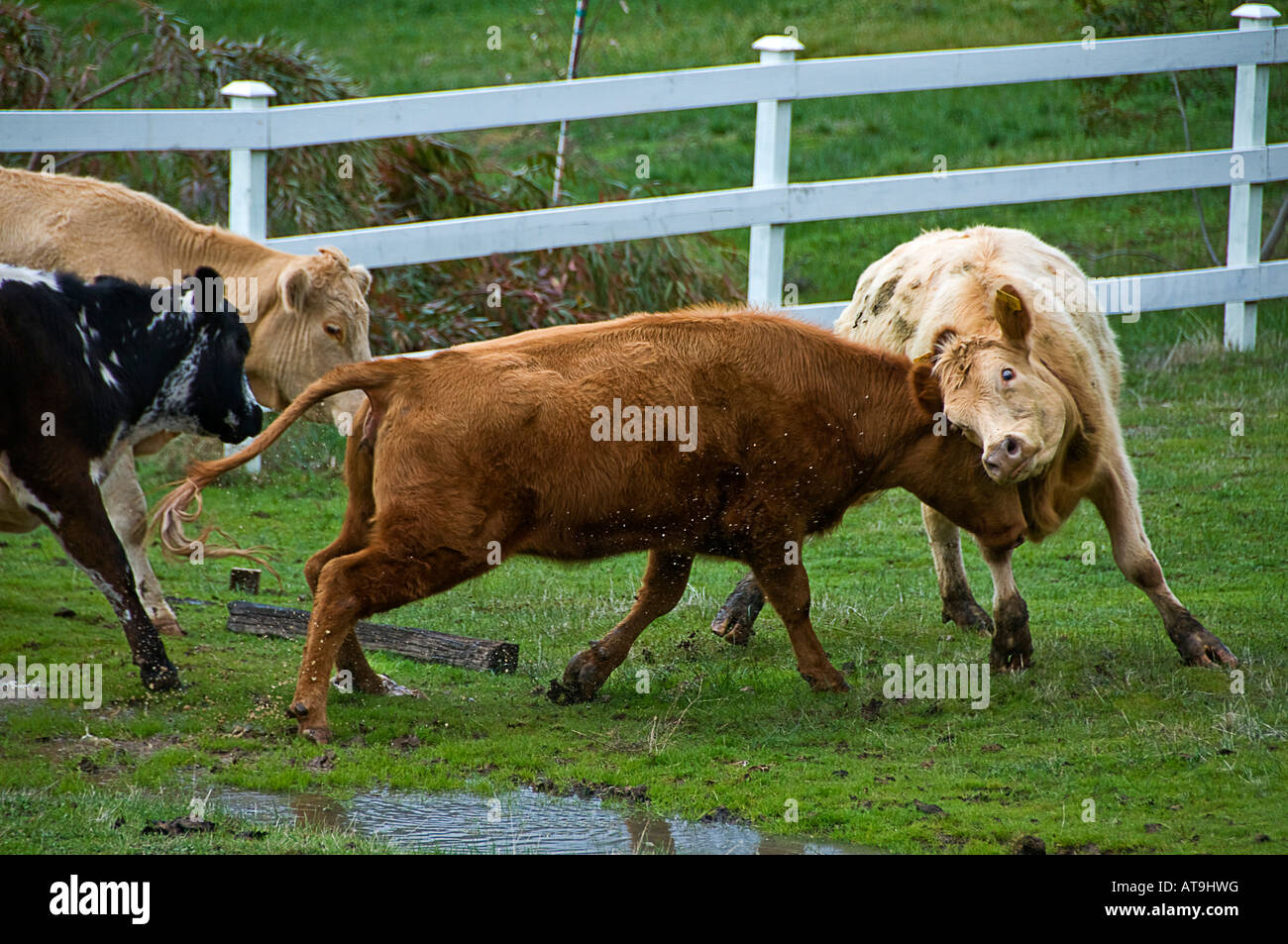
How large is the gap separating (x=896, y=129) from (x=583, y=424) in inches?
565

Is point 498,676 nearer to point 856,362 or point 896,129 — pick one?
point 856,362

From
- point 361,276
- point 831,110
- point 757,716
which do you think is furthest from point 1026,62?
point 831,110

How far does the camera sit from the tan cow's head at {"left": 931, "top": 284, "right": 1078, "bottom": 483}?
5.87 meters

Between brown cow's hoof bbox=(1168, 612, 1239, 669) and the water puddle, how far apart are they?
2232 mm

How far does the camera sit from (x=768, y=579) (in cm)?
633

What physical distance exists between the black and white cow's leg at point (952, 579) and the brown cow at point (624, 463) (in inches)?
33.0

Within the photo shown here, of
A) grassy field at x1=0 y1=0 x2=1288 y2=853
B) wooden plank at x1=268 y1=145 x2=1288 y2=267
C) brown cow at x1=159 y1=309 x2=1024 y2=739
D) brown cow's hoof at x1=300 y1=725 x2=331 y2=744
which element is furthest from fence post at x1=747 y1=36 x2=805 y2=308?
brown cow's hoof at x1=300 y1=725 x2=331 y2=744

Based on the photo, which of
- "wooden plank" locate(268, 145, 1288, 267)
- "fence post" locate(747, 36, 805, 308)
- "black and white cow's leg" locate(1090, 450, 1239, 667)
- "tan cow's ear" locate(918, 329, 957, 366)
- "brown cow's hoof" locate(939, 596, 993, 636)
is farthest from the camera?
"fence post" locate(747, 36, 805, 308)

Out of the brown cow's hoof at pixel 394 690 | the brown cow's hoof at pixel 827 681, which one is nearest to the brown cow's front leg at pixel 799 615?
the brown cow's hoof at pixel 827 681

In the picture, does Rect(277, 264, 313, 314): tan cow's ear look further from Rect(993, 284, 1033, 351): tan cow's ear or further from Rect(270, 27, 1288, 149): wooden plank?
Rect(993, 284, 1033, 351): tan cow's ear

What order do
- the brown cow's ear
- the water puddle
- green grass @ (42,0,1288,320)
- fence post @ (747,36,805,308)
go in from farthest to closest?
green grass @ (42,0,1288,320), fence post @ (747,36,805,308), the brown cow's ear, the water puddle

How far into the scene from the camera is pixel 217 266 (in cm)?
811

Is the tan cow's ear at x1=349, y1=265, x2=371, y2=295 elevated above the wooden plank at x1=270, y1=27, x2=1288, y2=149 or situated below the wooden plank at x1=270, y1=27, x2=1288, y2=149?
below
